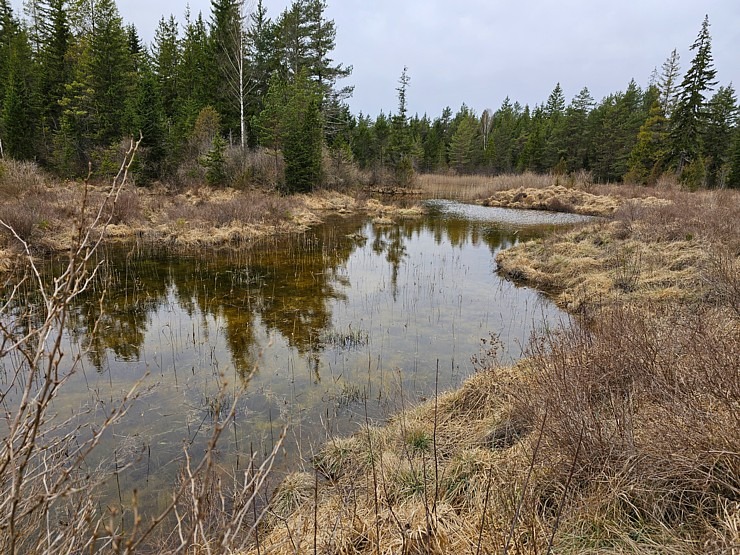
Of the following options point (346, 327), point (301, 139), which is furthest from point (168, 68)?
point (346, 327)

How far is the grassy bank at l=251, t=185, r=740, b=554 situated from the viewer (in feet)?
7.73

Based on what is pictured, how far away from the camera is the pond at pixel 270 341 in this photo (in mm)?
4543

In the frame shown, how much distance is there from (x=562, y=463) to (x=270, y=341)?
4867mm

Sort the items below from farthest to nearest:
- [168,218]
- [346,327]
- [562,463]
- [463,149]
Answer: [463,149], [168,218], [346,327], [562,463]

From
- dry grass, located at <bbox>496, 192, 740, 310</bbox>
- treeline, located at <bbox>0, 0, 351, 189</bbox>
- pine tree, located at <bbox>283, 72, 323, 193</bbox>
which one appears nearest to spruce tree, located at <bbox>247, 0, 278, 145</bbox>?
treeline, located at <bbox>0, 0, 351, 189</bbox>

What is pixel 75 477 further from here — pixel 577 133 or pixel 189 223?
pixel 577 133

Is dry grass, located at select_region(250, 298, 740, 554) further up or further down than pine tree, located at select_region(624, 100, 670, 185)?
further down

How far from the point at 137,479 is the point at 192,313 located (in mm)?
4501

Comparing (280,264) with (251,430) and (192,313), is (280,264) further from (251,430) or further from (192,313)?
(251,430)

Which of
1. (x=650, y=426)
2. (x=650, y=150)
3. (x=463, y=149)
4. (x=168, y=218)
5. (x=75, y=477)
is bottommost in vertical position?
(x=75, y=477)

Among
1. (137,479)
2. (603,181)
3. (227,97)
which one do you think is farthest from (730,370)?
(603,181)

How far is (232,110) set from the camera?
98.0 ft

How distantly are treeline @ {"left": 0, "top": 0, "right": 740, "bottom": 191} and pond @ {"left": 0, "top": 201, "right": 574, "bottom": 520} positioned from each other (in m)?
11.2

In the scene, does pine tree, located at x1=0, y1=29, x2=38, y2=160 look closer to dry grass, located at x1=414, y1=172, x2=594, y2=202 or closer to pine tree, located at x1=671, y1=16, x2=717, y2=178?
dry grass, located at x1=414, y1=172, x2=594, y2=202
